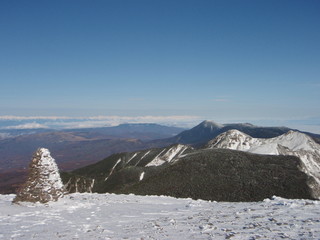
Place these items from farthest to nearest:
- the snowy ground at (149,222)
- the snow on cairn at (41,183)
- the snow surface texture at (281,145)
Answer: the snow surface texture at (281,145)
the snow on cairn at (41,183)
the snowy ground at (149,222)

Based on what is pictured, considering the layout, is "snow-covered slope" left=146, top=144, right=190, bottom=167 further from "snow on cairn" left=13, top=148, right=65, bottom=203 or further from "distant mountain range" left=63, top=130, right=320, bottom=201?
"snow on cairn" left=13, top=148, right=65, bottom=203

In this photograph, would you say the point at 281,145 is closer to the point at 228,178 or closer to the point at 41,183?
the point at 228,178

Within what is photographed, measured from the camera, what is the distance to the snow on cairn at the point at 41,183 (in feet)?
76.2

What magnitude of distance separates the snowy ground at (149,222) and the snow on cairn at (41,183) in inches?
39.1

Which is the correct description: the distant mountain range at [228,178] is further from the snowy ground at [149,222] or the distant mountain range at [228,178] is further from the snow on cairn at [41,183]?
the snow on cairn at [41,183]

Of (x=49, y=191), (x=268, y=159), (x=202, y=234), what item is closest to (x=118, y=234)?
(x=202, y=234)

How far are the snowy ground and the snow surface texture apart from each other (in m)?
66.4

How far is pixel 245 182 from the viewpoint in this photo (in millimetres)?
47969

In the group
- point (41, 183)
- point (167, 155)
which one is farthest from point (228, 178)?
point (167, 155)

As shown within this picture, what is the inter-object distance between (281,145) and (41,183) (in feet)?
275

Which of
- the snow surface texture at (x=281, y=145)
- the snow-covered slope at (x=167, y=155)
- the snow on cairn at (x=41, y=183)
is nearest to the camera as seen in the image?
the snow on cairn at (x=41, y=183)

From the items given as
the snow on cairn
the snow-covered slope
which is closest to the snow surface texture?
the snow-covered slope

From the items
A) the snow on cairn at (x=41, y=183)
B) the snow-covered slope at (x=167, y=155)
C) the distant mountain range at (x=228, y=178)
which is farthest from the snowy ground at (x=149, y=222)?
the snow-covered slope at (x=167, y=155)

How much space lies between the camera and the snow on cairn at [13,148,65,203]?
23.2m
